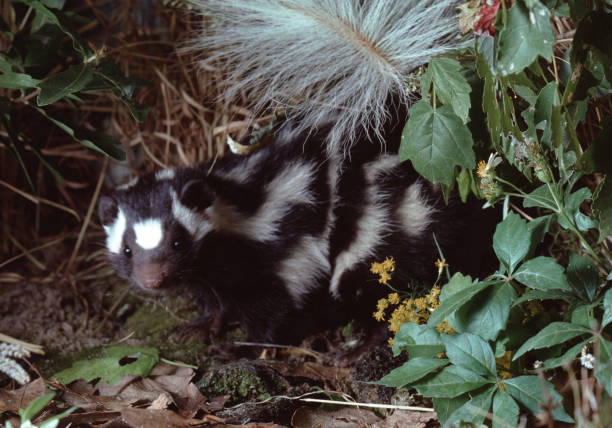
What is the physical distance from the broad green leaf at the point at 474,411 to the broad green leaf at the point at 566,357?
217mm

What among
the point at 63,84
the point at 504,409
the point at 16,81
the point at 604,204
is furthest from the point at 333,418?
the point at 16,81

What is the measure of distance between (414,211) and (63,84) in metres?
1.81

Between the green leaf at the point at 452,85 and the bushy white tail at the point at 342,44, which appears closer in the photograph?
the green leaf at the point at 452,85

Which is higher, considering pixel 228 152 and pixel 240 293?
pixel 228 152

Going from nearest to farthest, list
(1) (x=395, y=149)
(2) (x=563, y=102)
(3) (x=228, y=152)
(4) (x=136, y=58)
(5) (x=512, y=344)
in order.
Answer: (2) (x=563, y=102), (5) (x=512, y=344), (1) (x=395, y=149), (3) (x=228, y=152), (4) (x=136, y=58)

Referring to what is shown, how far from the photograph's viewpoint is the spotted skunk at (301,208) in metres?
3.06

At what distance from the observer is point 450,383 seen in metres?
2.30

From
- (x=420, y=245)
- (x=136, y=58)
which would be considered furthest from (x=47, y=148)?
(x=420, y=245)

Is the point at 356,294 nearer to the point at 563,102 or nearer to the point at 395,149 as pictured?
the point at 395,149

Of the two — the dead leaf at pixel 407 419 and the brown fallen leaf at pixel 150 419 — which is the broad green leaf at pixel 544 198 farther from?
the brown fallen leaf at pixel 150 419

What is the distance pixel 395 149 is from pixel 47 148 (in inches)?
102

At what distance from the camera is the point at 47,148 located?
15.0 ft

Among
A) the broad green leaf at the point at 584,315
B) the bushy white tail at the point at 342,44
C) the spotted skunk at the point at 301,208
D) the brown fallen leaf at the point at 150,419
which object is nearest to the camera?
the broad green leaf at the point at 584,315

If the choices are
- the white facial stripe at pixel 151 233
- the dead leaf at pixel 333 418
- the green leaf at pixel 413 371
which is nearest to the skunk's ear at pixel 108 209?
the white facial stripe at pixel 151 233
